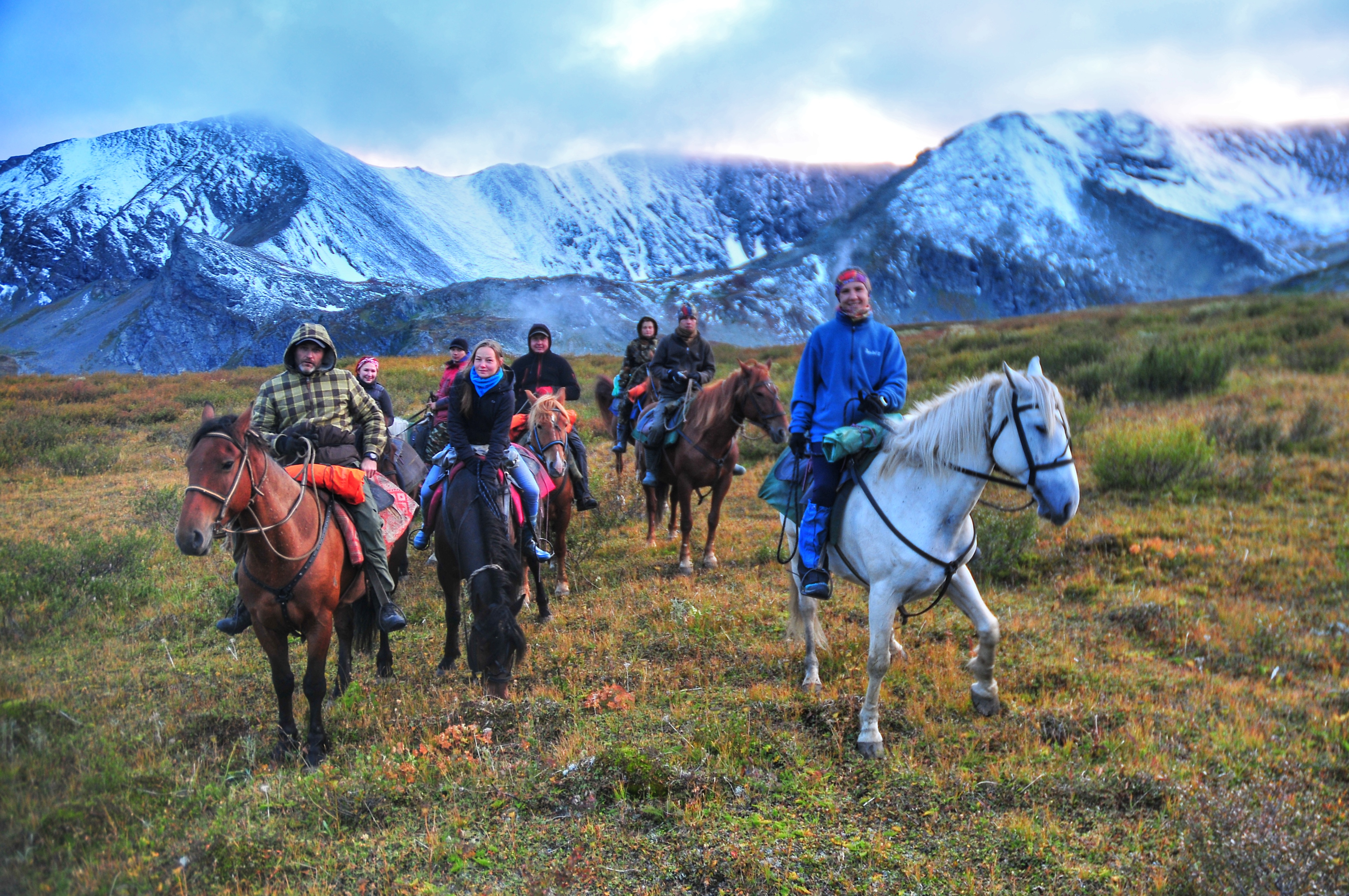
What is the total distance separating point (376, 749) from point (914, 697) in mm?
3680

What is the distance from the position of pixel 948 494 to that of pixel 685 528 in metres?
4.67

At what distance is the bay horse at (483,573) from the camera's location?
15.6 ft

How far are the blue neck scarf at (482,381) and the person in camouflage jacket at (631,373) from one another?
194 inches

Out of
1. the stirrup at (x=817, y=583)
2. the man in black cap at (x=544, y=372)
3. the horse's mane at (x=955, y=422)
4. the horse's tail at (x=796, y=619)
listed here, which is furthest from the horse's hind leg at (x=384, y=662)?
the horse's mane at (x=955, y=422)

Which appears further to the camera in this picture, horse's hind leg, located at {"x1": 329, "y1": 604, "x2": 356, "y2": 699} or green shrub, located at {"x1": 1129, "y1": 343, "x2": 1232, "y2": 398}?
green shrub, located at {"x1": 1129, "y1": 343, "x2": 1232, "y2": 398}

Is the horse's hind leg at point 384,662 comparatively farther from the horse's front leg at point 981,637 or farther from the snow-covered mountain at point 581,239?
the snow-covered mountain at point 581,239

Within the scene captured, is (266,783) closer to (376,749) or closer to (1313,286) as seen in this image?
(376,749)

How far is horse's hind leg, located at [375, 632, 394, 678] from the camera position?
5.80m

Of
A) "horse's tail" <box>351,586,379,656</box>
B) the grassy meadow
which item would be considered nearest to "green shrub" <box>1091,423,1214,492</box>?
the grassy meadow

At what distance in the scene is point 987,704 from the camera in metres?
4.59

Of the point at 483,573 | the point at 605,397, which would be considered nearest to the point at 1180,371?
the point at 605,397

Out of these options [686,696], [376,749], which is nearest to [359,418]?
[376,749]

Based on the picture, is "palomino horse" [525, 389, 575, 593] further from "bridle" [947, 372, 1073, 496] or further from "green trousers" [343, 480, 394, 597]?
"bridle" [947, 372, 1073, 496]

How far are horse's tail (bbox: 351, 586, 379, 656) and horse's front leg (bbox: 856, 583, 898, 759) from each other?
148 inches
